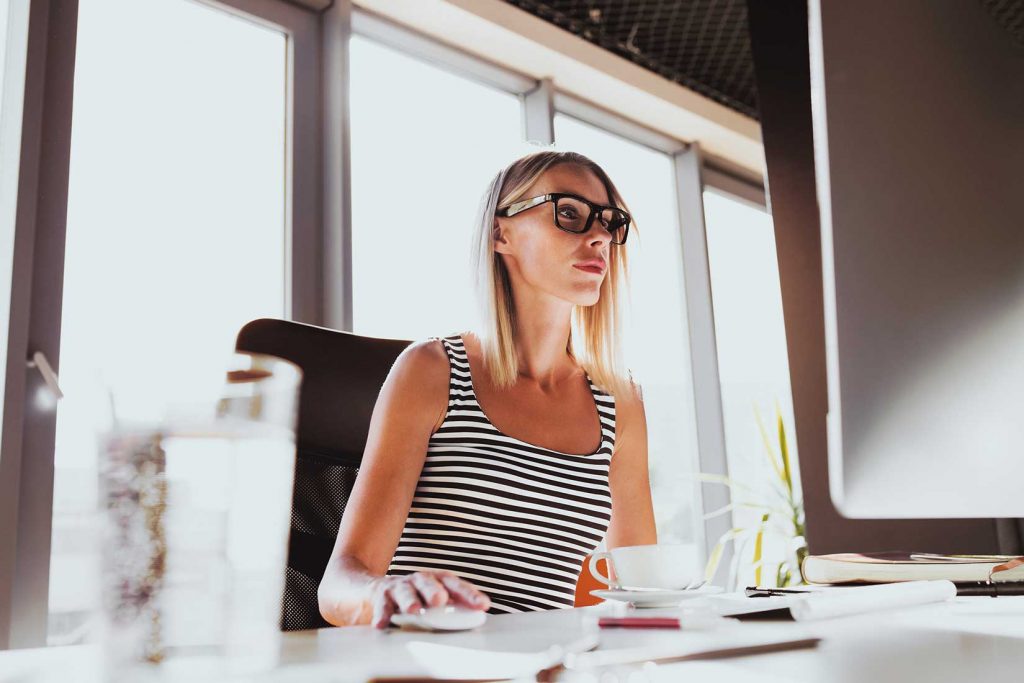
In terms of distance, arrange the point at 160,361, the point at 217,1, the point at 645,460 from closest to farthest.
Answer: the point at 160,361 → the point at 645,460 → the point at 217,1

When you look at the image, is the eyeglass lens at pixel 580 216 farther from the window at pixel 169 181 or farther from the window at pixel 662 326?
the window at pixel 662 326

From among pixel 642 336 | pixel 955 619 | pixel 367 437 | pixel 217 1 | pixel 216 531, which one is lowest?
pixel 955 619

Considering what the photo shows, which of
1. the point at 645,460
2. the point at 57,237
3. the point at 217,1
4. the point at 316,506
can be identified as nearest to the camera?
the point at 316,506

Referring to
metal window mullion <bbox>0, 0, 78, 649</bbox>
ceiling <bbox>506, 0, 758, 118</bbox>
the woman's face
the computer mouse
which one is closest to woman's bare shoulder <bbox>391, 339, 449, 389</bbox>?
the woman's face

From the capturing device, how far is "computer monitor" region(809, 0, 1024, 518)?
16.3 inches

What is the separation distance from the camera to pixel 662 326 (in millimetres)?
3625

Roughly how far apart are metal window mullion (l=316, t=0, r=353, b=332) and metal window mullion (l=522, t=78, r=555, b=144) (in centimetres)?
82

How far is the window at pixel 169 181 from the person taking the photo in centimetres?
199

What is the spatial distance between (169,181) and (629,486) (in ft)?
4.85

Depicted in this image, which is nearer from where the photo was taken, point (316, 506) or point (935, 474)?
point (935, 474)

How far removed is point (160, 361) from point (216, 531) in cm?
9

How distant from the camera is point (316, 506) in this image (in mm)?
1307

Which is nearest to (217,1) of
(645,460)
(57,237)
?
(57,237)

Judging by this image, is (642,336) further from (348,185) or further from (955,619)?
(955,619)
